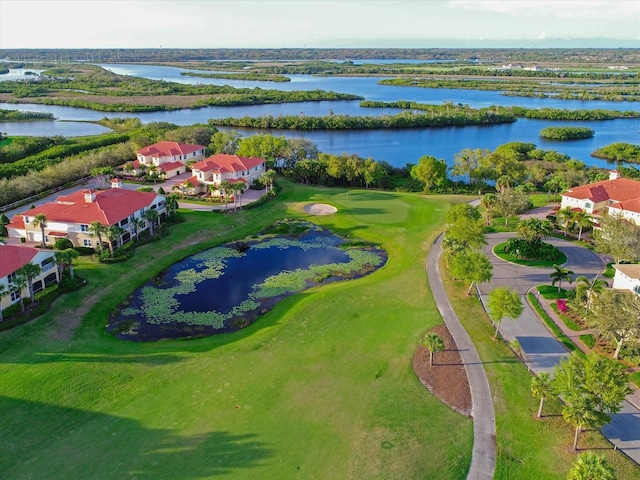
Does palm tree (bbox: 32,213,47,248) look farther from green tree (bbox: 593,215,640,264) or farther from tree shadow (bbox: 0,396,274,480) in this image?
green tree (bbox: 593,215,640,264)

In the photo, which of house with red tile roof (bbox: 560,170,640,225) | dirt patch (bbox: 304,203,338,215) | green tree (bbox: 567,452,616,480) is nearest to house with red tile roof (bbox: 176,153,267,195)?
dirt patch (bbox: 304,203,338,215)

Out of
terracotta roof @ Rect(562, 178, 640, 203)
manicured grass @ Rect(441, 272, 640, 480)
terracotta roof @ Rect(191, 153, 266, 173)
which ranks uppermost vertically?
terracotta roof @ Rect(191, 153, 266, 173)

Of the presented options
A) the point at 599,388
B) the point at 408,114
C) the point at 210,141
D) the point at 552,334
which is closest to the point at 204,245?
the point at 552,334

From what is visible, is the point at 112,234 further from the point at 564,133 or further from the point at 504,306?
the point at 564,133

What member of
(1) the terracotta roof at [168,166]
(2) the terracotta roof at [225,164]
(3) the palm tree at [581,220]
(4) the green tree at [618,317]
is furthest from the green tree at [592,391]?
(1) the terracotta roof at [168,166]

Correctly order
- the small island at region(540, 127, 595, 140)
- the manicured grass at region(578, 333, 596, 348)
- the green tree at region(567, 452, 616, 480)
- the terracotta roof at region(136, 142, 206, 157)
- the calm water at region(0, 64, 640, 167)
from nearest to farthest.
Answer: the green tree at region(567, 452, 616, 480) < the manicured grass at region(578, 333, 596, 348) < the terracotta roof at region(136, 142, 206, 157) < the calm water at region(0, 64, 640, 167) < the small island at region(540, 127, 595, 140)

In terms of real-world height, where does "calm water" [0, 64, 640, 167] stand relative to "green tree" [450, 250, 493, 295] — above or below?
above
